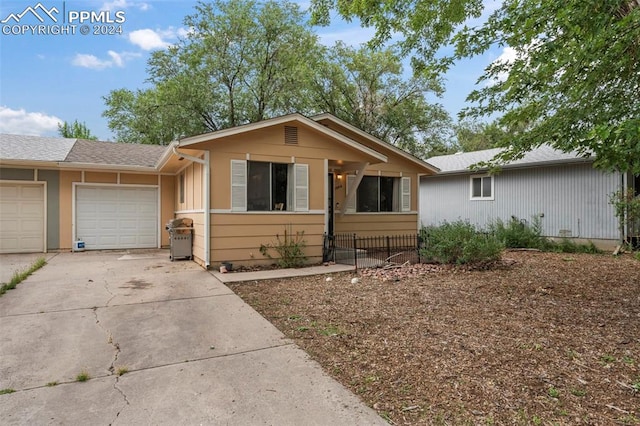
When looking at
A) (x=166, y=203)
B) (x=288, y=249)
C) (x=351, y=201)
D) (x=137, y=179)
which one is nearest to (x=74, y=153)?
(x=137, y=179)

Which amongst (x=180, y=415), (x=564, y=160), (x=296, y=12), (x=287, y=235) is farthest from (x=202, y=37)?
(x=180, y=415)

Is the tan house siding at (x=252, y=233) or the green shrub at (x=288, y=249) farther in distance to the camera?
the green shrub at (x=288, y=249)

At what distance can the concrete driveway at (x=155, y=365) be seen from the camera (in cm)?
249

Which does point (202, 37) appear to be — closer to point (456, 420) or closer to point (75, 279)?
point (75, 279)

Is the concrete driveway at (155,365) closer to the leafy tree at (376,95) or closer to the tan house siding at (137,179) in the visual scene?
the tan house siding at (137,179)

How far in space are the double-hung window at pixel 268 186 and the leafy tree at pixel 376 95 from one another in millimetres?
14198

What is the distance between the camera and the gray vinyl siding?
11.2m

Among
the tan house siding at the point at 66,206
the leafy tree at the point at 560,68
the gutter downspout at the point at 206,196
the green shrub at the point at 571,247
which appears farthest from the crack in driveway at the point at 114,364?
the green shrub at the point at 571,247

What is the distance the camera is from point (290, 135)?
848 centimetres

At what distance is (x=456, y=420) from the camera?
94.7 inches

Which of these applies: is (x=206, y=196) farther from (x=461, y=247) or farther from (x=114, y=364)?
(x=461, y=247)

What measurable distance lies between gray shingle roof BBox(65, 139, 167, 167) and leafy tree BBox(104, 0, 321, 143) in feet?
19.4

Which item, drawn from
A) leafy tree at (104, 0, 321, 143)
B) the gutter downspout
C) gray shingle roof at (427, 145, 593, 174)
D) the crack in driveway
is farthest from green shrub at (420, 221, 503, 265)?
leafy tree at (104, 0, 321, 143)

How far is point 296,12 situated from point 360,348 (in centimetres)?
1997
